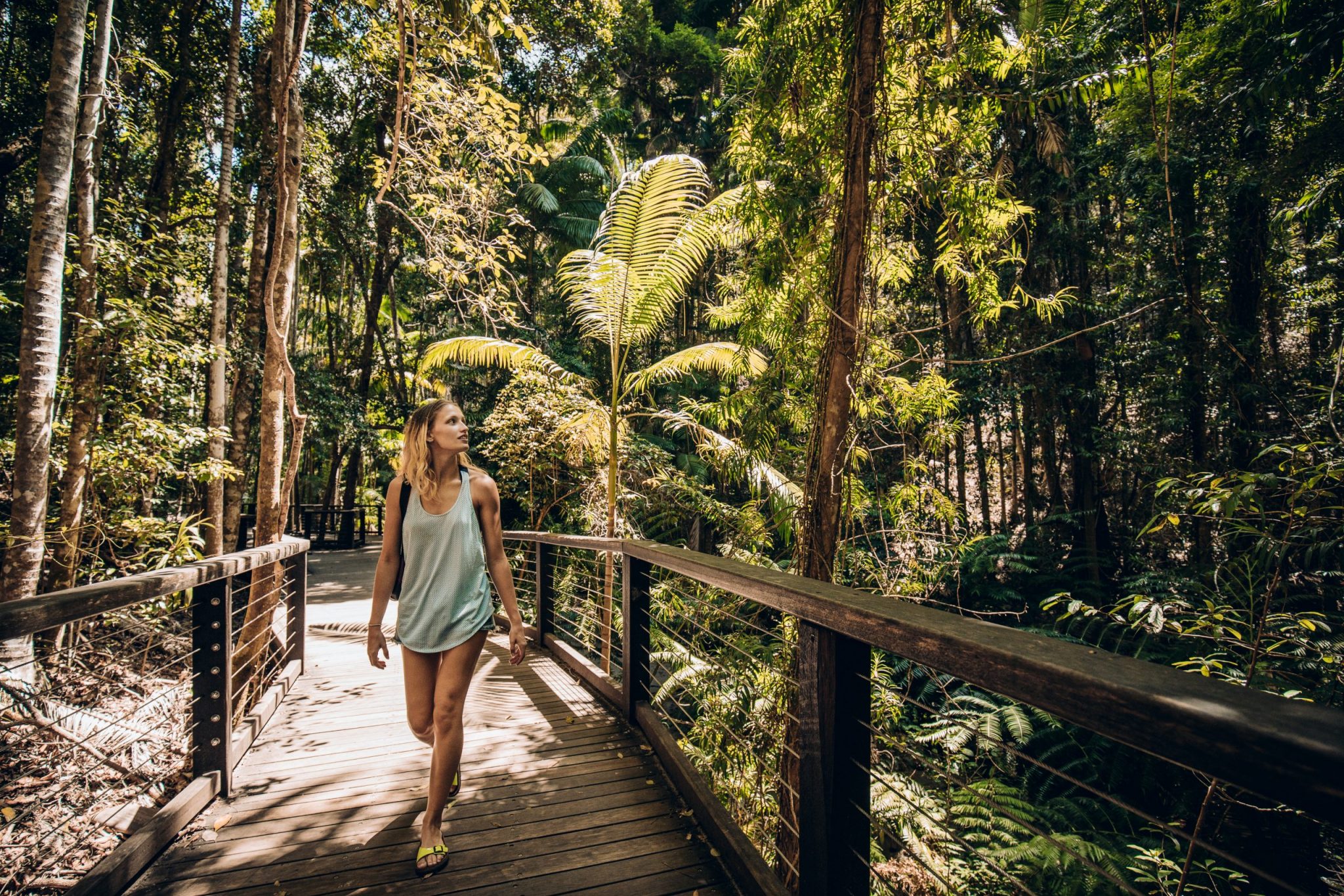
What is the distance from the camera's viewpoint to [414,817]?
2.74 metres

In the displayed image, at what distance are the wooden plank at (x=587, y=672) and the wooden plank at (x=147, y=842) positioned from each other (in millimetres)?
2099

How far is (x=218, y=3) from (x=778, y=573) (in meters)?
10.9

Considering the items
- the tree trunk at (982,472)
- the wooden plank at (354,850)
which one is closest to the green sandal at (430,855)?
the wooden plank at (354,850)

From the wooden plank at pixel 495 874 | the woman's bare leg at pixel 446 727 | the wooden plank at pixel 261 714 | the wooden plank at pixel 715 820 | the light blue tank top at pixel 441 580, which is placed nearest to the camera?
the wooden plank at pixel 715 820

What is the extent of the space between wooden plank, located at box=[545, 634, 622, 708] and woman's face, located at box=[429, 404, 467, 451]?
2096mm

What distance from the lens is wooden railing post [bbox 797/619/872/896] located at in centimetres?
170

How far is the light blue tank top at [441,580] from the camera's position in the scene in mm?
2502

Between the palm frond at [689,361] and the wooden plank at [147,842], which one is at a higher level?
the palm frond at [689,361]

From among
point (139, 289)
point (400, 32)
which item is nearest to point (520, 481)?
point (139, 289)

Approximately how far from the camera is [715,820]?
2.43 metres

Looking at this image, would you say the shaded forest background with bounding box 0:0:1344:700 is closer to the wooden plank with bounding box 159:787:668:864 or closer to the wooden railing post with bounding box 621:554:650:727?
the wooden railing post with bounding box 621:554:650:727

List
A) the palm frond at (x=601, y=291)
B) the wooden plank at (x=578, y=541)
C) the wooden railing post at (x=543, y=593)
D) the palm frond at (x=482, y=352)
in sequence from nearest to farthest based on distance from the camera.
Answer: the wooden plank at (x=578, y=541)
the wooden railing post at (x=543, y=593)
the palm frond at (x=601, y=291)
the palm frond at (x=482, y=352)

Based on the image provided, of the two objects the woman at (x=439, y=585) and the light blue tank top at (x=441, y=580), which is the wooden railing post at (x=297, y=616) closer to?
the woman at (x=439, y=585)

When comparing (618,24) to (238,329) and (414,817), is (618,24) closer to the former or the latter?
(238,329)
